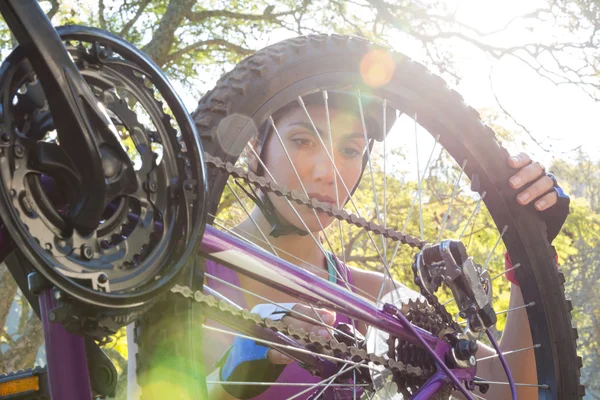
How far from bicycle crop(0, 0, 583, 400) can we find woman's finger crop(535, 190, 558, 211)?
43 millimetres

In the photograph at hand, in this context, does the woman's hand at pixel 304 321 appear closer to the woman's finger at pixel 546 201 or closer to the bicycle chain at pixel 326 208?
the bicycle chain at pixel 326 208

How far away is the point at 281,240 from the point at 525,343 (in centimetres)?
77

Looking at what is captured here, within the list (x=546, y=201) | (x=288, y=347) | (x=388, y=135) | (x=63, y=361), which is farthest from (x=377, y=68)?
(x=63, y=361)

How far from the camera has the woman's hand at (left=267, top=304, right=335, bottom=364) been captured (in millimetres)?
1174

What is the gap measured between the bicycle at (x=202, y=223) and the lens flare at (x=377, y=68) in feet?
0.04

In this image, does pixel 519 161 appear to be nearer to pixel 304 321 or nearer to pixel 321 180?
pixel 321 180

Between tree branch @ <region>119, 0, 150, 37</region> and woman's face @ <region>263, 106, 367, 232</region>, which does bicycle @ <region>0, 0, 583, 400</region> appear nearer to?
woman's face @ <region>263, 106, 367, 232</region>

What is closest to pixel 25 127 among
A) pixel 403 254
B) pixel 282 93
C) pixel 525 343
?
pixel 282 93

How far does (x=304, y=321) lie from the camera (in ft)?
3.97

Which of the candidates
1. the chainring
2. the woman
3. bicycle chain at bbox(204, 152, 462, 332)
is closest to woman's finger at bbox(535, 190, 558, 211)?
the woman

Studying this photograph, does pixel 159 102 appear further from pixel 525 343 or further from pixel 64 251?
pixel 525 343

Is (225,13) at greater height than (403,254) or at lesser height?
greater

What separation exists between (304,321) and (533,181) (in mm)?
826

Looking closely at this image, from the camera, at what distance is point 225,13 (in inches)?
287
